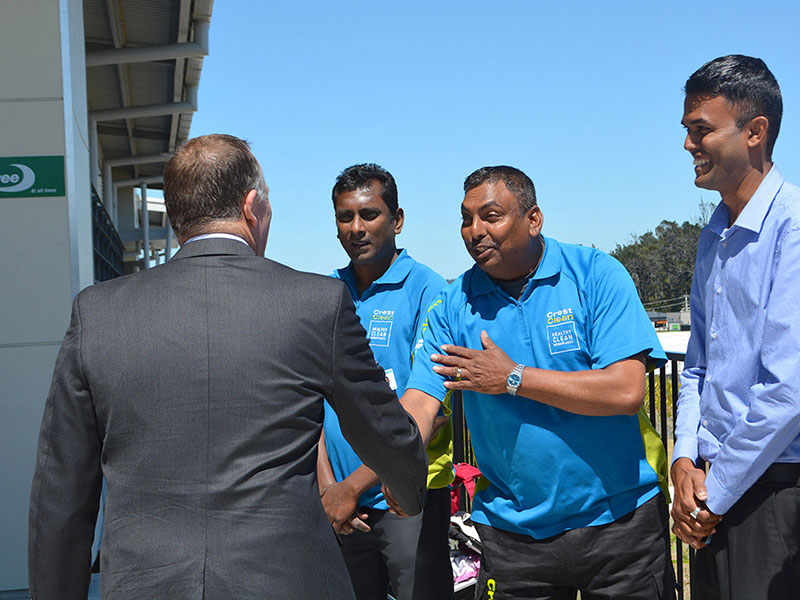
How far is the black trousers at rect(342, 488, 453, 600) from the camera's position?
3158mm

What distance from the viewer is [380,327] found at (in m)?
3.36

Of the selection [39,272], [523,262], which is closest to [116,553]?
[523,262]

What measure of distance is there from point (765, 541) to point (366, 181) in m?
2.16

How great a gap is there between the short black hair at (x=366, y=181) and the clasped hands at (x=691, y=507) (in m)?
1.75

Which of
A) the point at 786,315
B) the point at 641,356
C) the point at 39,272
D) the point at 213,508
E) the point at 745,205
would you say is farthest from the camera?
the point at 39,272

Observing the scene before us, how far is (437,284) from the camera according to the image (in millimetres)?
3424

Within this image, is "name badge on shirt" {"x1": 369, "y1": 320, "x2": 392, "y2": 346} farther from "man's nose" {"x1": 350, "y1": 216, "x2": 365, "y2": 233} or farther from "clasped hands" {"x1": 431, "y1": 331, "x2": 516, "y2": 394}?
"clasped hands" {"x1": 431, "y1": 331, "x2": 516, "y2": 394}

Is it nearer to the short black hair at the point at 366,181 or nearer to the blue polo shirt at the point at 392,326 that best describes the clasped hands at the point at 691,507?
the blue polo shirt at the point at 392,326

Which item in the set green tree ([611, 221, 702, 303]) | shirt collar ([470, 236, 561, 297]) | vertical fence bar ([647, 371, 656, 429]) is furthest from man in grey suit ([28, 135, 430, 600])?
green tree ([611, 221, 702, 303])

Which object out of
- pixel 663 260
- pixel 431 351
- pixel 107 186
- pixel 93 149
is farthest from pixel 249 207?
pixel 663 260

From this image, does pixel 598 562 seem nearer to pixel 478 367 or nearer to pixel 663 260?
pixel 478 367

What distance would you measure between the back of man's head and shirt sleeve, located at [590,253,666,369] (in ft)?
4.36

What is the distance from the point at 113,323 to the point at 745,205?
1.83 m

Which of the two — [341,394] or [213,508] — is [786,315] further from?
[213,508]
